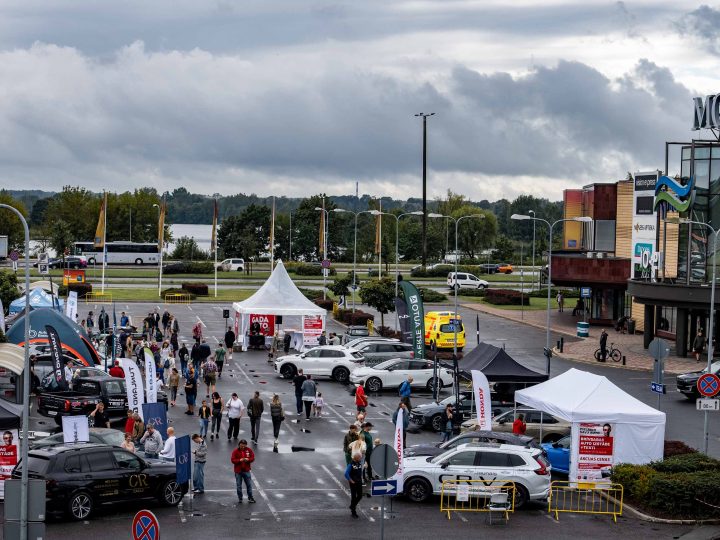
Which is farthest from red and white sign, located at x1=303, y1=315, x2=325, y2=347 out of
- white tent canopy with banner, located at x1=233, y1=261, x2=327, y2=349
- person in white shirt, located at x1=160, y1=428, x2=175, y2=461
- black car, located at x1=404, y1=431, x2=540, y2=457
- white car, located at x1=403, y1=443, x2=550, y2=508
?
white car, located at x1=403, y1=443, x2=550, y2=508

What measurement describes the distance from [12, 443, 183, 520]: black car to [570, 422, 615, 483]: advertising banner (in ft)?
31.3

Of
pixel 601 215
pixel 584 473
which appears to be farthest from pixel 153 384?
Answer: pixel 601 215

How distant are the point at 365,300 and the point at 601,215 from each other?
22.1 metres

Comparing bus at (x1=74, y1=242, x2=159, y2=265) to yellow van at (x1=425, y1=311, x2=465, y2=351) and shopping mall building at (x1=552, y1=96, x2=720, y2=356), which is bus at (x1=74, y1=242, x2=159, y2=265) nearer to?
shopping mall building at (x1=552, y1=96, x2=720, y2=356)

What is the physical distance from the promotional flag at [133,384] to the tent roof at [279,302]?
2034 cm

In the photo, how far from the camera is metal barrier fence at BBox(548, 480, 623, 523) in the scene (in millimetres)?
23391

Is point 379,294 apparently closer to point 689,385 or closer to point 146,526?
point 689,385

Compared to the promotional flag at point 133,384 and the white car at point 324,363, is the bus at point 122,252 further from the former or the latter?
the promotional flag at point 133,384

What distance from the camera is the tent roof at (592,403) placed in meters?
25.5

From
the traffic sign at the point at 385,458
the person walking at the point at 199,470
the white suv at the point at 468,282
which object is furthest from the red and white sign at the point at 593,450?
the white suv at the point at 468,282

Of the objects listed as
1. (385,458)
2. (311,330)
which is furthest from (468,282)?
(385,458)

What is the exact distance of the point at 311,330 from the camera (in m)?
48.8

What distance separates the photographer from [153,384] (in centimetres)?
3052

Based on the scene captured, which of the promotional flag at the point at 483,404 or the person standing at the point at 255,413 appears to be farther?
the person standing at the point at 255,413
